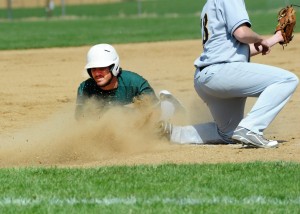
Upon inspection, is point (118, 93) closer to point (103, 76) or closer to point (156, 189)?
point (103, 76)

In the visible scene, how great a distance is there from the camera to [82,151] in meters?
8.31

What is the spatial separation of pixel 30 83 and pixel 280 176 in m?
8.14

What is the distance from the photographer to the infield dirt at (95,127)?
7.86 metres

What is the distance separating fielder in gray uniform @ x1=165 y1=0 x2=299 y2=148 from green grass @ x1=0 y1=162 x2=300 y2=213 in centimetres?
92

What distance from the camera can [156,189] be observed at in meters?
6.16

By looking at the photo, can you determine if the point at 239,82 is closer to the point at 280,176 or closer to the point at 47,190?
the point at 280,176

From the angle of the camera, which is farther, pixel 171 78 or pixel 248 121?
pixel 171 78

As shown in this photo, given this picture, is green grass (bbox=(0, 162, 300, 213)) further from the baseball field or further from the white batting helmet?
the white batting helmet

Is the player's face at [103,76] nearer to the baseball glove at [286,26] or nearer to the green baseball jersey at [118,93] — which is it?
the green baseball jersey at [118,93]

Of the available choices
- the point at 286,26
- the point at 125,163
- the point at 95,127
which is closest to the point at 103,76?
the point at 95,127

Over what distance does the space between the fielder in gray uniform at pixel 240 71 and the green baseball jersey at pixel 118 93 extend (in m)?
0.65

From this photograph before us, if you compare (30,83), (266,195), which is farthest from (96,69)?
(30,83)

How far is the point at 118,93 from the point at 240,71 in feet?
4.46

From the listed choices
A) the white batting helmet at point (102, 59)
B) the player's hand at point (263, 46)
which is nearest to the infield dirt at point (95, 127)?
the white batting helmet at point (102, 59)
